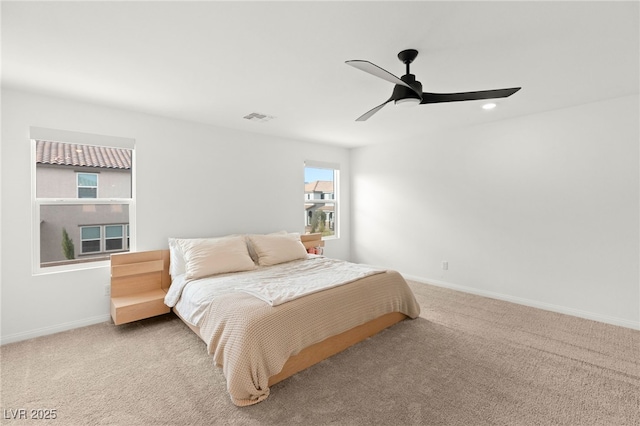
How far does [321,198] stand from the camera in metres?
5.64

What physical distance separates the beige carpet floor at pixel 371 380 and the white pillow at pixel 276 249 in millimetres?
1180

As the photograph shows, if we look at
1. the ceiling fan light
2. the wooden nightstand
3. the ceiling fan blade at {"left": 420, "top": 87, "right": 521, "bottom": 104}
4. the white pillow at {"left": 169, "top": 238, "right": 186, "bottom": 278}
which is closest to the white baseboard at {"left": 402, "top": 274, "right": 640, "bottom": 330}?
the ceiling fan blade at {"left": 420, "top": 87, "right": 521, "bottom": 104}

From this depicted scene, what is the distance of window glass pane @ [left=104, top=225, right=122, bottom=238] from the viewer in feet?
11.2

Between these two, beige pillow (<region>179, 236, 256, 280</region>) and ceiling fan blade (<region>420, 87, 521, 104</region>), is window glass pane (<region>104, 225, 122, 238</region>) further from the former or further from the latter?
ceiling fan blade (<region>420, 87, 521, 104</region>)

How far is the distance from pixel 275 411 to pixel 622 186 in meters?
4.01

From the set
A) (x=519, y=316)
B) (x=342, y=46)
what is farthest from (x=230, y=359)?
(x=519, y=316)

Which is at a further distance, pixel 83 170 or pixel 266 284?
pixel 83 170

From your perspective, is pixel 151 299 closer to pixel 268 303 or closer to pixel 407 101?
pixel 268 303

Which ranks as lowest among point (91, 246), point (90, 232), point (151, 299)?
point (151, 299)

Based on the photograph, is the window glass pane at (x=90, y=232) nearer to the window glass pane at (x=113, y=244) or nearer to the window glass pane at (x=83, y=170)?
the window glass pane at (x=113, y=244)

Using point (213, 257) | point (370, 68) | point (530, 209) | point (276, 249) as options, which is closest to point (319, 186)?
point (276, 249)

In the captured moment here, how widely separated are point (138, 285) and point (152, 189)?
1.13 meters

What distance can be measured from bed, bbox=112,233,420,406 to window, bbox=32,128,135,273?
1.36ft

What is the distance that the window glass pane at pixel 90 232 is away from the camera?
328 centimetres
